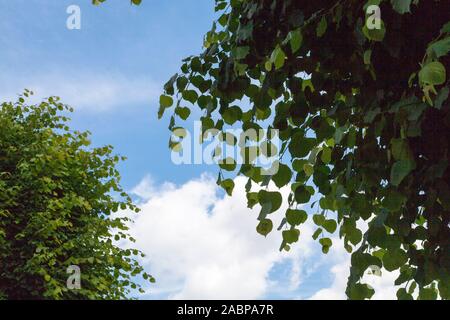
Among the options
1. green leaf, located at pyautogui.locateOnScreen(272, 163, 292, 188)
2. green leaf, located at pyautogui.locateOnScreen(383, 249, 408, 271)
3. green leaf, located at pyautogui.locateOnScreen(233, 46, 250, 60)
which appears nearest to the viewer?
green leaf, located at pyautogui.locateOnScreen(383, 249, 408, 271)

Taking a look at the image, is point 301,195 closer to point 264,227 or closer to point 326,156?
point 264,227

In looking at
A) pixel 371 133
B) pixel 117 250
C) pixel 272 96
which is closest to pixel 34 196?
pixel 117 250

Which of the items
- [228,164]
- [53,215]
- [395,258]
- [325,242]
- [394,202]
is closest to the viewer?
[394,202]

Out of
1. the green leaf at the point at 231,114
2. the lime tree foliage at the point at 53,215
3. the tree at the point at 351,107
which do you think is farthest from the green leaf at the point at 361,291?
the lime tree foliage at the point at 53,215

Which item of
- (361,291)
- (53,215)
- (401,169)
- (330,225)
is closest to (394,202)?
(401,169)

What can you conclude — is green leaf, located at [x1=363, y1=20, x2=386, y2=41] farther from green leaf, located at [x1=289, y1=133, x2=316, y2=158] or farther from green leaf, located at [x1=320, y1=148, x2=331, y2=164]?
green leaf, located at [x1=320, y1=148, x2=331, y2=164]

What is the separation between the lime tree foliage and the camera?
10.8 metres

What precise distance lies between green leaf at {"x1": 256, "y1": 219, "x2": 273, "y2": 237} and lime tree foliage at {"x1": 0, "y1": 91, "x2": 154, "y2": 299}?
731cm

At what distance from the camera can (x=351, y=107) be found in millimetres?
3635

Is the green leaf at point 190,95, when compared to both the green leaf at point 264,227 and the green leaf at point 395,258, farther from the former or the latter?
the green leaf at point 395,258

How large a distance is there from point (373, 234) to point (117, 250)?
9443 millimetres

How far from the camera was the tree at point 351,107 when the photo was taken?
3.14 meters

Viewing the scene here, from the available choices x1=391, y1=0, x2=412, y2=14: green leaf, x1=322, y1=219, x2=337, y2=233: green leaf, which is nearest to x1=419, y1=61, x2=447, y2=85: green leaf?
x1=391, y1=0, x2=412, y2=14: green leaf
